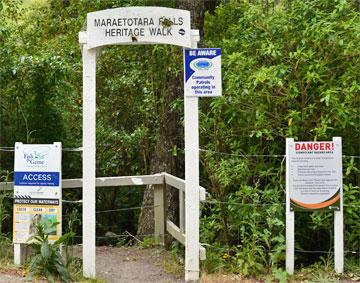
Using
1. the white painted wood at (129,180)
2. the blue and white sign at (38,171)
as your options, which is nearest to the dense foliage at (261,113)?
the white painted wood at (129,180)

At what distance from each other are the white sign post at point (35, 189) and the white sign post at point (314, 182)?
9.19 ft

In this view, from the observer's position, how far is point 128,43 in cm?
625

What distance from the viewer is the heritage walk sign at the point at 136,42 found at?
6.18m

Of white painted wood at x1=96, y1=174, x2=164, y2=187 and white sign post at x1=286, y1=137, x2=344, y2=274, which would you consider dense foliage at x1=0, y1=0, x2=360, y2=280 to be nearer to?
white sign post at x1=286, y1=137, x2=344, y2=274

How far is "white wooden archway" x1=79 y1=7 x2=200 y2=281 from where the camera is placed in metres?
6.18

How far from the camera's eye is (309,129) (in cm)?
683

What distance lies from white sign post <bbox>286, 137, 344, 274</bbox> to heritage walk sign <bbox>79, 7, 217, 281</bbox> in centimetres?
110

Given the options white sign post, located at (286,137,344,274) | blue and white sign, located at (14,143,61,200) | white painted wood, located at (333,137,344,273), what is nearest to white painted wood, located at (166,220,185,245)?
white sign post, located at (286,137,344,274)

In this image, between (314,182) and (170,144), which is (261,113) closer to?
(314,182)

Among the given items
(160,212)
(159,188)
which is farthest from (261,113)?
(160,212)

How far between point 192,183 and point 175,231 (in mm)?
1540

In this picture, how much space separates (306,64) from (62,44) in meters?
6.48

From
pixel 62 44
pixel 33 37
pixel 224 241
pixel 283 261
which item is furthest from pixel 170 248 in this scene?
pixel 33 37

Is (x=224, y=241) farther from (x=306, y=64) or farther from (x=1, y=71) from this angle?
(x=1, y=71)
